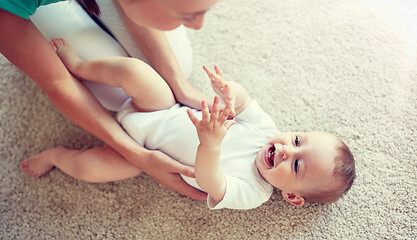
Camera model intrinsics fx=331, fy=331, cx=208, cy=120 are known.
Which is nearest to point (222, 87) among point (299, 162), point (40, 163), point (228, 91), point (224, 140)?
point (228, 91)

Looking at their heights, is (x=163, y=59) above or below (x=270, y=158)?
above

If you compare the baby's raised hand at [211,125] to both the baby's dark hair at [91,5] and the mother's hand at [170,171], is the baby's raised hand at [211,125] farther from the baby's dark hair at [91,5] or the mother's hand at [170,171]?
the baby's dark hair at [91,5]

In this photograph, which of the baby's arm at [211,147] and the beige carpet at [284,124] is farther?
the beige carpet at [284,124]

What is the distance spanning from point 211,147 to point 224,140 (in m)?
0.21

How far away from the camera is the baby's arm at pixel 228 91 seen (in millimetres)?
825

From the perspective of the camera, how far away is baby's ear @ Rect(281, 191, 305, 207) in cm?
91

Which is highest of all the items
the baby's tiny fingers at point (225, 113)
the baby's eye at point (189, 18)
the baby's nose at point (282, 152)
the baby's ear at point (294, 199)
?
the baby's eye at point (189, 18)

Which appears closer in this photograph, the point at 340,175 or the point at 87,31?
the point at 340,175

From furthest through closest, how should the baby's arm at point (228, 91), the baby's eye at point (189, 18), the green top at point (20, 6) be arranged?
the baby's arm at point (228, 91) → the green top at point (20, 6) → the baby's eye at point (189, 18)

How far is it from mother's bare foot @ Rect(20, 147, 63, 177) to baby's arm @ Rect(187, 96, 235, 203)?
0.52 m

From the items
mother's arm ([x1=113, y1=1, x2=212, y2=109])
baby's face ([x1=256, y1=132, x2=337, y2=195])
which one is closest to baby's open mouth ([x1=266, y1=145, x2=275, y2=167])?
baby's face ([x1=256, y1=132, x2=337, y2=195])

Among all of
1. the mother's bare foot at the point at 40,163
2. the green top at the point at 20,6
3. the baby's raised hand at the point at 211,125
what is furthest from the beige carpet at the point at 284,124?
the green top at the point at 20,6

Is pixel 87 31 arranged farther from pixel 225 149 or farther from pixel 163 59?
pixel 225 149

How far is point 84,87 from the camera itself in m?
0.93
